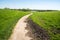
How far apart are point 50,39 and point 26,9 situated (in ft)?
268

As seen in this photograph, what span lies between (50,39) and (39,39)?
1930mm

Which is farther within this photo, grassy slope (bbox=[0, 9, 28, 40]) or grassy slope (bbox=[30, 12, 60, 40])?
grassy slope (bbox=[30, 12, 60, 40])

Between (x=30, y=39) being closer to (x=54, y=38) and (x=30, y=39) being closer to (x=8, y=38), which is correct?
(x=8, y=38)

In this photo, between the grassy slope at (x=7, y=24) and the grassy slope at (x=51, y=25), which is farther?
the grassy slope at (x=51, y=25)

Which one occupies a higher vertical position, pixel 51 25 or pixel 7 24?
pixel 51 25

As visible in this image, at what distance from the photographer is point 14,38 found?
70.1ft

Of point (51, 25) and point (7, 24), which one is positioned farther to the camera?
point (7, 24)

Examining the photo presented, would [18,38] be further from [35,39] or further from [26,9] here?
[26,9]

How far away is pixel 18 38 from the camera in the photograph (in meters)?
21.5

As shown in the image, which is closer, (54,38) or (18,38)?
(18,38)

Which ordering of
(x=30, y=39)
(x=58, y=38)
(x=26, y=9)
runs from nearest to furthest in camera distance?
(x=30, y=39), (x=58, y=38), (x=26, y=9)

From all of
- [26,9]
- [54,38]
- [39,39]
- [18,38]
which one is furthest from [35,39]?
[26,9]

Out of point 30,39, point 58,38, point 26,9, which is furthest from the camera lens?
point 26,9

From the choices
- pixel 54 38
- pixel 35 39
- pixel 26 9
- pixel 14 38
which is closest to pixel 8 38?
pixel 14 38
